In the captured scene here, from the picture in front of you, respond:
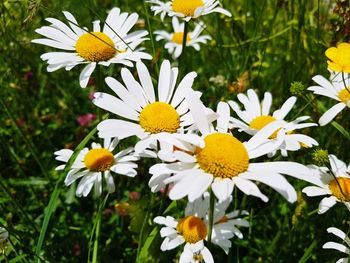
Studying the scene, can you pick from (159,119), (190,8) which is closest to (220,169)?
(159,119)

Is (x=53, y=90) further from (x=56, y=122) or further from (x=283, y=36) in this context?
(x=283, y=36)

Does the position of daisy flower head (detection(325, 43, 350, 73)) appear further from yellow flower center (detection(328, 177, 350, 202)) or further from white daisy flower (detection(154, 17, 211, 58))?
white daisy flower (detection(154, 17, 211, 58))

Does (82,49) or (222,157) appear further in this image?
(82,49)

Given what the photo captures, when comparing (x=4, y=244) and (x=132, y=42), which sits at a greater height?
(x=132, y=42)

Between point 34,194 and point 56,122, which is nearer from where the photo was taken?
point 34,194

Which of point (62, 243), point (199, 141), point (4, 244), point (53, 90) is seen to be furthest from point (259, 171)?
point (53, 90)

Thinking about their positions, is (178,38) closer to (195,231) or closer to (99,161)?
(99,161)

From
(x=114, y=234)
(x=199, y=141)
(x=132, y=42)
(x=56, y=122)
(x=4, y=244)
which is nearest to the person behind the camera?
(x=199, y=141)
